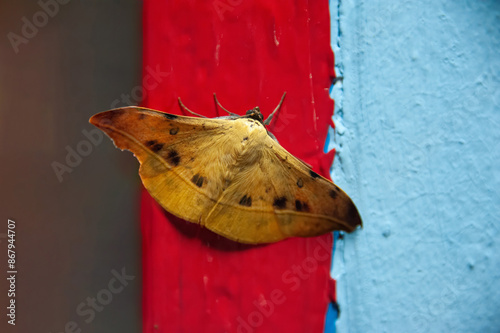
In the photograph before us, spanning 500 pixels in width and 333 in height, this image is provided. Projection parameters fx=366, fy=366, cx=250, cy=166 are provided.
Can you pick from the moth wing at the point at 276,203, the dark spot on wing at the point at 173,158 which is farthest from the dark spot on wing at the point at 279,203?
the dark spot on wing at the point at 173,158

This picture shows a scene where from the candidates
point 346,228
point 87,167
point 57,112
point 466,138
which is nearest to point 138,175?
point 87,167

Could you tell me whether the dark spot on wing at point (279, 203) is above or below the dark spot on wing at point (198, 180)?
below

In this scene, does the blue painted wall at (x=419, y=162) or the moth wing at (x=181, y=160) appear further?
the blue painted wall at (x=419, y=162)

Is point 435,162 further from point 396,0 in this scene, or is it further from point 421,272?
point 396,0

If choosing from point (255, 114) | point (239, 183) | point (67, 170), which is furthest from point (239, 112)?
point (67, 170)

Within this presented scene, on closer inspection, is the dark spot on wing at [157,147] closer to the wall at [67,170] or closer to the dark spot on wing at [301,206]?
the wall at [67,170]

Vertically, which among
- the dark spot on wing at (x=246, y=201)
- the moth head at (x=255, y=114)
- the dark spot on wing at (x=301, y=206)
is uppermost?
the moth head at (x=255, y=114)
